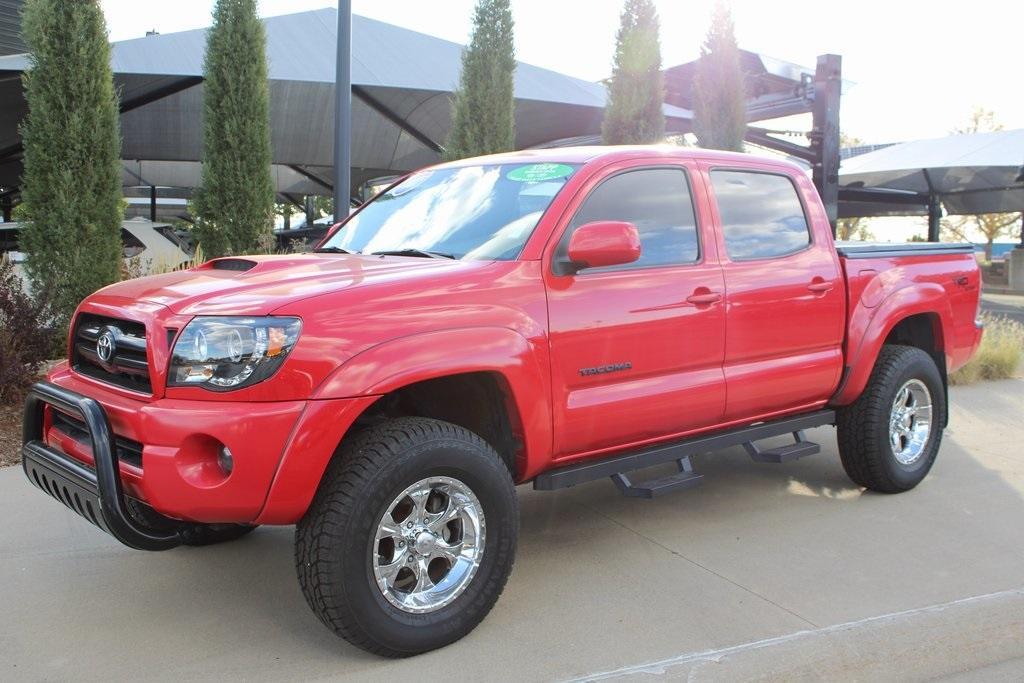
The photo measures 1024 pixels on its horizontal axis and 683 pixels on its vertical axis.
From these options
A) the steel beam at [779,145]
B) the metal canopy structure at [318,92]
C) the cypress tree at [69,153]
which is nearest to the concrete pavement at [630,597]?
A: the cypress tree at [69,153]

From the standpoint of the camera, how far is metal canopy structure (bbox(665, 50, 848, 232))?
11195mm

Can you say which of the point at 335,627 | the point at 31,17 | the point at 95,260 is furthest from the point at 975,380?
the point at 31,17

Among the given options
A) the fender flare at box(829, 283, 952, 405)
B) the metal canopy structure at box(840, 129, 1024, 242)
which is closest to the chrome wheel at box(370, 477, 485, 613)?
the fender flare at box(829, 283, 952, 405)

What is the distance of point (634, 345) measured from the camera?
13.1ft

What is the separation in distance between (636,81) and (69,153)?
8.19 m

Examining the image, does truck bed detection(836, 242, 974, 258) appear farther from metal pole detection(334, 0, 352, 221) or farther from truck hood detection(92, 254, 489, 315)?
metal pole detection(334, 0, 352, 221)

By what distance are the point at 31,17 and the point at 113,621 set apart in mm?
7023

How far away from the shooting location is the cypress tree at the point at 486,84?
12.5 meters

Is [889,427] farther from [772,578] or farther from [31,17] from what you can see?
[31,17]

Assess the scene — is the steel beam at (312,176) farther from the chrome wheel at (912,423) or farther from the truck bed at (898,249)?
the chrome wheel at (912,423)

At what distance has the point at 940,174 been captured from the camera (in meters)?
30.2

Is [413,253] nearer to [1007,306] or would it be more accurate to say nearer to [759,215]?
Answer: [759,215]

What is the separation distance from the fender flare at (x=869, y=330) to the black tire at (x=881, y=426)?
98mm

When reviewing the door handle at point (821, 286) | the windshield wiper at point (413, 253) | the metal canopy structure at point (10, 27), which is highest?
the metal canopy structure at point (10, 27)
